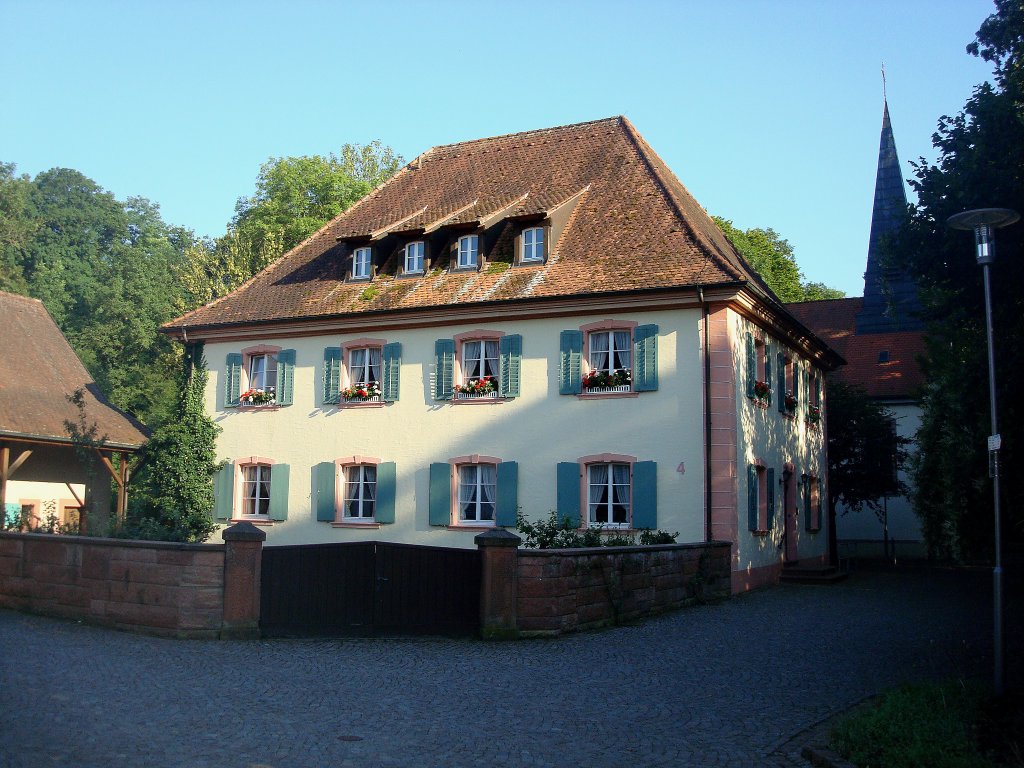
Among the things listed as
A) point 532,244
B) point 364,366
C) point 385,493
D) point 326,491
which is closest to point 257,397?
point 364,366

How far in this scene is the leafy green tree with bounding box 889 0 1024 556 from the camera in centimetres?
1303

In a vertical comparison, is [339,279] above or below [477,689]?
above

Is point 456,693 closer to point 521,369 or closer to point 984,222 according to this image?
point 984,222

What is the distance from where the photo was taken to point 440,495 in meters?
22.4

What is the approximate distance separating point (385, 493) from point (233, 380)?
5.32 metres

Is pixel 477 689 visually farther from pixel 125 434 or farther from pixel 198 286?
pixel 198 286

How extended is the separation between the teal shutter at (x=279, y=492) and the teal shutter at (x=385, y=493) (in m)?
2.51

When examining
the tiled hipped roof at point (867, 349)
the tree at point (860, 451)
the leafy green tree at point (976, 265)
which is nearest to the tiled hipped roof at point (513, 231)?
the leafy green tree at point (976, 265)

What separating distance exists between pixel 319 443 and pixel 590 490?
6.85 m

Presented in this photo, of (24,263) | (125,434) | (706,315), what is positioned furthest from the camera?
(24,263)

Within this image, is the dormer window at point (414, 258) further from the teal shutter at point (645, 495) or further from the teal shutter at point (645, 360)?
the teal shutter at point (645, 495)

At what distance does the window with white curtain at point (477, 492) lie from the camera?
22125 millimetres

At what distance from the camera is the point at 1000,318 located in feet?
45.0

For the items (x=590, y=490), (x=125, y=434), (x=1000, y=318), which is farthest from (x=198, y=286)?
(x=1000, y=318)
